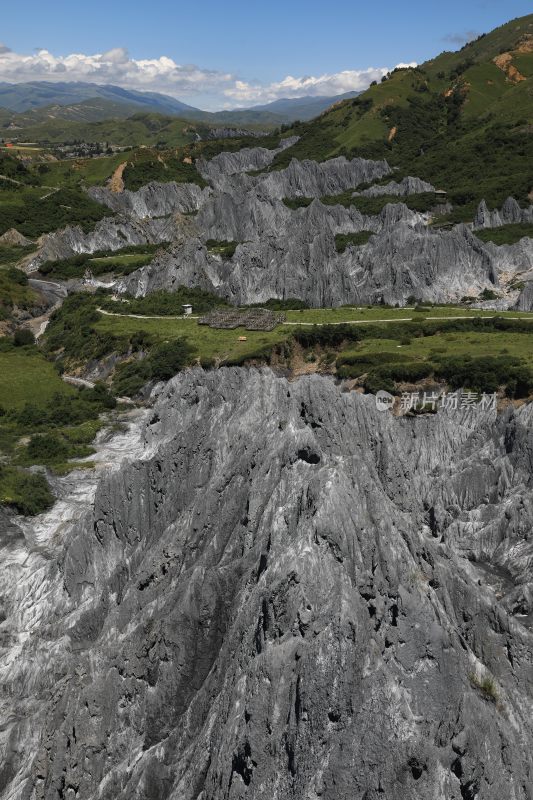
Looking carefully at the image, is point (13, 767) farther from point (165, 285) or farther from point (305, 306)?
point (165, 285)

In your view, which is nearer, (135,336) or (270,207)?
(135,336)

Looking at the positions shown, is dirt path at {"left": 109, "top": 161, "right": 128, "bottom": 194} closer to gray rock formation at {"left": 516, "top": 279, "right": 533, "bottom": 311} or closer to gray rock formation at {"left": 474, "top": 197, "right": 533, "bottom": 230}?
gray rock formation at {"left": 474, "top": 197, "right": 533, "bottom": 230}

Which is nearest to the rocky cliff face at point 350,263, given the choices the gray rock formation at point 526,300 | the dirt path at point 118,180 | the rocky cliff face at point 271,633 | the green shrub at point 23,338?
the gray rock formation at point 526,300

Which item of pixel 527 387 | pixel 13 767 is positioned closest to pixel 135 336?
pixel 527 387

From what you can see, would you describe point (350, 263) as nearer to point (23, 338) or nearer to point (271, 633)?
point (23, 338)

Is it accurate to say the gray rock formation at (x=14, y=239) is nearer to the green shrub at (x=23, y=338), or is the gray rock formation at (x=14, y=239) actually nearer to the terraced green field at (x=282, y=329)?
the green shrub at (x=23, y=338)

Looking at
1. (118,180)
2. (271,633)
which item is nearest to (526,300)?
(271,633)
